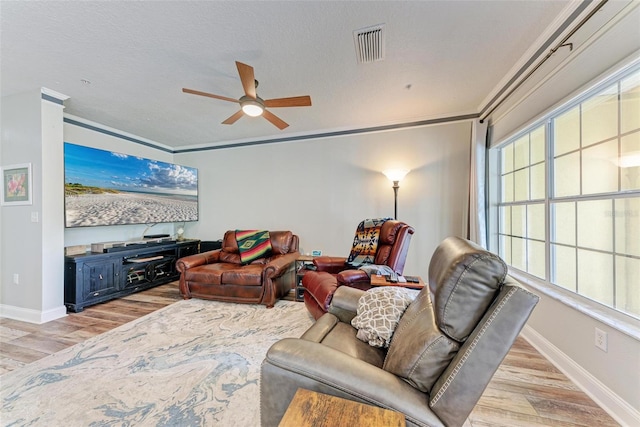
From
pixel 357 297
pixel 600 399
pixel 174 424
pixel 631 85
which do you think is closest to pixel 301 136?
pixel 357 297

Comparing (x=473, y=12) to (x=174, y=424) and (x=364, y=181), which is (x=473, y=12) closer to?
(x=364, y=181)

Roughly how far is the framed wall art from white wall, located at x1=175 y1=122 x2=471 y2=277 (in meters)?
2.34

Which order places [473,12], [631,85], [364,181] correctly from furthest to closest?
[364,181] → [473,12] → [631,85]

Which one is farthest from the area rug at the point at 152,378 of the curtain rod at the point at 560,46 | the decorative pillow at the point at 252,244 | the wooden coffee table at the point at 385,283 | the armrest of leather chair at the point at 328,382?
the curtain rod at the point at 560,46

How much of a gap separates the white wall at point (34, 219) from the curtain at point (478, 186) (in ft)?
16.6

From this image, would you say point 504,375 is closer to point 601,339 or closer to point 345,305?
point 601,339

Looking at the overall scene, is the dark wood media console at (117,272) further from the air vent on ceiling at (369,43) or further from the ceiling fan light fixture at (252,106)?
the air vent on ceiling at (369,43)

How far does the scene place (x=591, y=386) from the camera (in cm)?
160

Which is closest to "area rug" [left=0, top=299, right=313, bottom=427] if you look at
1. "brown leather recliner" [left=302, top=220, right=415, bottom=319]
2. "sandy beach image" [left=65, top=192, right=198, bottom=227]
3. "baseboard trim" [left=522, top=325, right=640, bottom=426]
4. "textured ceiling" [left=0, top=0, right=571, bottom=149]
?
→ "brown leather recliner" [left=302, top=220, right=415, bottom=319]

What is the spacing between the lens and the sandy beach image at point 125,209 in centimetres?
314

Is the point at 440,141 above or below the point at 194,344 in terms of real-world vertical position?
above

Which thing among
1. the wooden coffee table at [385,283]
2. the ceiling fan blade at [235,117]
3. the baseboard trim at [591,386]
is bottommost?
the baseboard trim at [591,386]

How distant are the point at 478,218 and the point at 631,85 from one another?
5.70 ft

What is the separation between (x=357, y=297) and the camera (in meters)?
1.74
